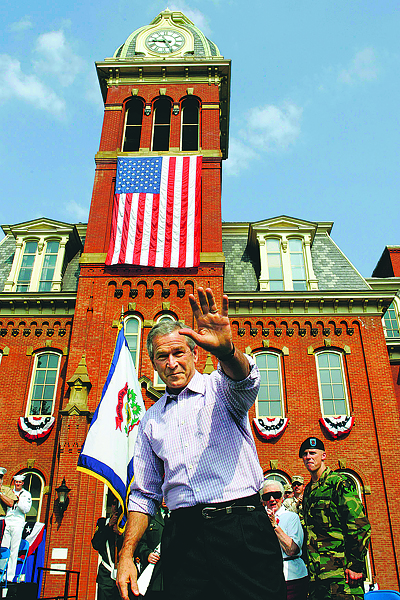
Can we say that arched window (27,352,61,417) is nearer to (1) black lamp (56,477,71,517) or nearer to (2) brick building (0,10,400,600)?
(2) brick building (0,10,400,600)

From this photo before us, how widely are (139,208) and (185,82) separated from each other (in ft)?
23.2

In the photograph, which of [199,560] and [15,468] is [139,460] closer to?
[199,560]

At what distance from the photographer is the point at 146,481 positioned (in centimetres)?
317

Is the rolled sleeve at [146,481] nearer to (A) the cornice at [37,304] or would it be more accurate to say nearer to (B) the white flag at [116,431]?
(B) the white flag at [116,431]

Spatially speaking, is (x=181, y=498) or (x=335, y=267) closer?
(x=181, y=498)

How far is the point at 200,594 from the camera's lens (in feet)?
8.37

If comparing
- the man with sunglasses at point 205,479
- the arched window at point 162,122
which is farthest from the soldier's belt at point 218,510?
the arched window at point 162,122

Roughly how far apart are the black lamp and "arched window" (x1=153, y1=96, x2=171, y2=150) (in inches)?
557

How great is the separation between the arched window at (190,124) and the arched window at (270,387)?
31.3ft

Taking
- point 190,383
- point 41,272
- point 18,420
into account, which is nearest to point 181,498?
point 190,383

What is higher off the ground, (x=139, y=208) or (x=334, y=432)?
(x=139, y=208)

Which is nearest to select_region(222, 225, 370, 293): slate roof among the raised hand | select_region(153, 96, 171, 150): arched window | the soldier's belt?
select_region(153, 96, 171, 150): arched window

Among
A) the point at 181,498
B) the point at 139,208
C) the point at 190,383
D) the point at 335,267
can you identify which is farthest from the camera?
the point at 335,267

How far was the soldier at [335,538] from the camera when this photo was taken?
4.62 meters
